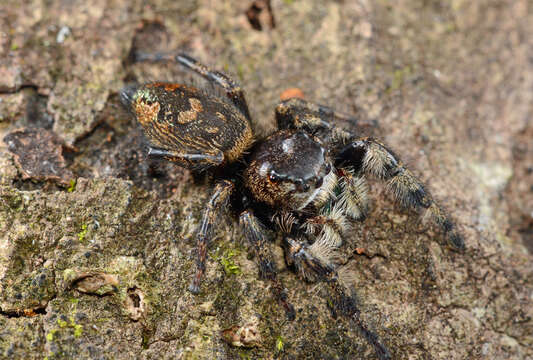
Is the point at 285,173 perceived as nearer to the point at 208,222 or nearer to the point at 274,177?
the point at 274,177

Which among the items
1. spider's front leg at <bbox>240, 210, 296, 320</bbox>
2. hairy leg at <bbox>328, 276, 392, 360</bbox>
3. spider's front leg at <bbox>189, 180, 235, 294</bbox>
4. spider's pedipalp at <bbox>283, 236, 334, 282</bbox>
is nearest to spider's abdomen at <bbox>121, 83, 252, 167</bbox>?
spider's front leg at <bbox>189, 180, 235, 294</bbox>

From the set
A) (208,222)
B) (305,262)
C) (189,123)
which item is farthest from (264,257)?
(189,123)

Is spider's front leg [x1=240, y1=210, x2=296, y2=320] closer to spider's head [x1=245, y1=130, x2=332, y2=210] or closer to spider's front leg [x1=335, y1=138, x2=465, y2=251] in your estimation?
spider's head [x1=245, y1=130, x2=332, y2=210]

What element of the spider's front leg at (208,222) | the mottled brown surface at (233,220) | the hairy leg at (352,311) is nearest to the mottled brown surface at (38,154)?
the mottled brown surface at (233,220)

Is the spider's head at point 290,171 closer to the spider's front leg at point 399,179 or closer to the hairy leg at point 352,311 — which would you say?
the spider's front leg at point 399,179

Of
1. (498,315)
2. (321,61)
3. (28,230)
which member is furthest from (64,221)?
(498,315)

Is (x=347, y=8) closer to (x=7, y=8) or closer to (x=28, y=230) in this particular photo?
(x=7, y=8)
